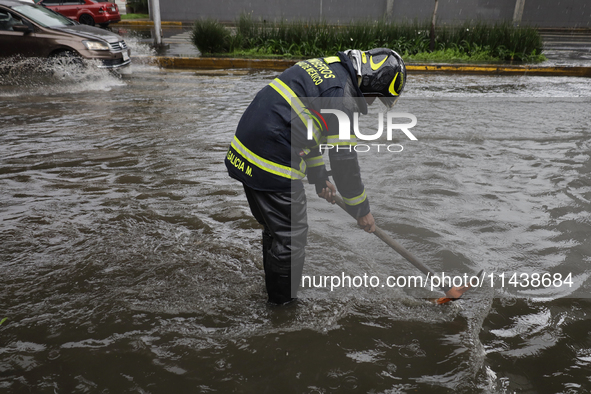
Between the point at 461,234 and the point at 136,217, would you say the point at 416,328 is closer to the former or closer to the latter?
the point at 461,234

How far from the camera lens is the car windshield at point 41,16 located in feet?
29.5

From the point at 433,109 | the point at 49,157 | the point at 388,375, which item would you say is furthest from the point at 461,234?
the point at 49,157

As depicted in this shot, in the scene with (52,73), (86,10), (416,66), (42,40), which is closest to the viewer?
(42,40)

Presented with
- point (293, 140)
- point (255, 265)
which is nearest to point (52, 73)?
point (255, 265)

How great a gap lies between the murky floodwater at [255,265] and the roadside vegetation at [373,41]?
5.70 metres

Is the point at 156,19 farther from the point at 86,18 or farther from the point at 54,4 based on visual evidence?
the point at 54,4

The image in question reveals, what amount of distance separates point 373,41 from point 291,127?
989 cm

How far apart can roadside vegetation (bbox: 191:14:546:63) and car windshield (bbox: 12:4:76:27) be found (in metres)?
3.20

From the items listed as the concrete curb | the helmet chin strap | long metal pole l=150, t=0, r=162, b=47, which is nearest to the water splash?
the concrete curb

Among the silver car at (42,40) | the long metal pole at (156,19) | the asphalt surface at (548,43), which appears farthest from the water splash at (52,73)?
the long metal pole at (156,19)

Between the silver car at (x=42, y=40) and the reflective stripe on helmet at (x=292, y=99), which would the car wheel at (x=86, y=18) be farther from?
the reflective stripe on helmet at (x=292, y=99)

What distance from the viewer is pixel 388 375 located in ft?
7.52

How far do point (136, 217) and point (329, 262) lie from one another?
5.79 ft

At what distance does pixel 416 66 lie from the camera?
1046cm
